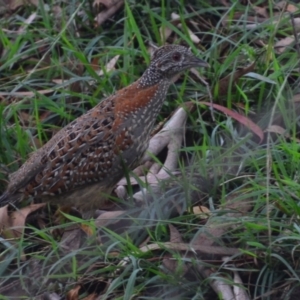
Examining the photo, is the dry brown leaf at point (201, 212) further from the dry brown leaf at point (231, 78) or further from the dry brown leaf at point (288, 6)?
the dry brown leaf at point (288, 6)

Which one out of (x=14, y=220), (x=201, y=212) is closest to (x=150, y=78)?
(x=201, y=212)

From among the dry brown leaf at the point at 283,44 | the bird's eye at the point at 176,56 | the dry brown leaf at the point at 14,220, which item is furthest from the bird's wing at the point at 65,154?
the dry brown leaf at the point at 283,44

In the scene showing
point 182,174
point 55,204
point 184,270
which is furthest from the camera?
point 55,204

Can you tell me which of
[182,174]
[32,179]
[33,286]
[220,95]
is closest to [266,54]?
[220,95]

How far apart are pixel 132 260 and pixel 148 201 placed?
74 cm

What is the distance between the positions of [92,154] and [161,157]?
2.18ft

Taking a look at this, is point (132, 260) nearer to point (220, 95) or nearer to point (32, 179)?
point (32, 179)

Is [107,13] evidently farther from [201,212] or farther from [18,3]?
[201,212]

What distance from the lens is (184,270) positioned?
6.02 m

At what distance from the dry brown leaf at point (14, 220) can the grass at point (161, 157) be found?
0.08 meters

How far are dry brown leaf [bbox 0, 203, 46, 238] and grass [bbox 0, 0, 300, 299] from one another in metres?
0.08

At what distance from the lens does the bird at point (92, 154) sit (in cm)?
694

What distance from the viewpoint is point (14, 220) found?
703 cm

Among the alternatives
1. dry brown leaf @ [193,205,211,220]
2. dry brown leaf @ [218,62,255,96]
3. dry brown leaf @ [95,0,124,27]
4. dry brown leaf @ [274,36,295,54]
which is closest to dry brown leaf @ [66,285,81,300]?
dry brown leaf @ [193,205,211,220]
